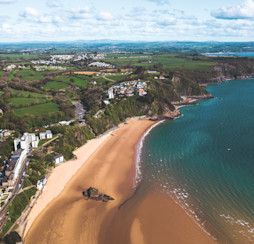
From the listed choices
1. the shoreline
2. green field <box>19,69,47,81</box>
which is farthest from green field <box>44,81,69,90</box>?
the shoreline

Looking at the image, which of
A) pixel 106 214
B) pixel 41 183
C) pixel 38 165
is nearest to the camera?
pixel 106 214

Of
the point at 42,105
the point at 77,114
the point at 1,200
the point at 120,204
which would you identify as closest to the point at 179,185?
the point at 120,204

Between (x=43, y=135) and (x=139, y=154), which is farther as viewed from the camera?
(x=139, y=154)

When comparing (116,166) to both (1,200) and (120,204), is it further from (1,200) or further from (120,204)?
(1,200)

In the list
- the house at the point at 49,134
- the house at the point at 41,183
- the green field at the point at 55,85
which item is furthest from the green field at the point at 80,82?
the house at the point at 41,183

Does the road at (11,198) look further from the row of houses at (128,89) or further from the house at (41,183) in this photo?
the row of houses at (128,89)

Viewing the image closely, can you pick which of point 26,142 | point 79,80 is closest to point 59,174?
point 26,142

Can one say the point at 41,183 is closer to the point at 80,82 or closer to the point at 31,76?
the point at 80,82
